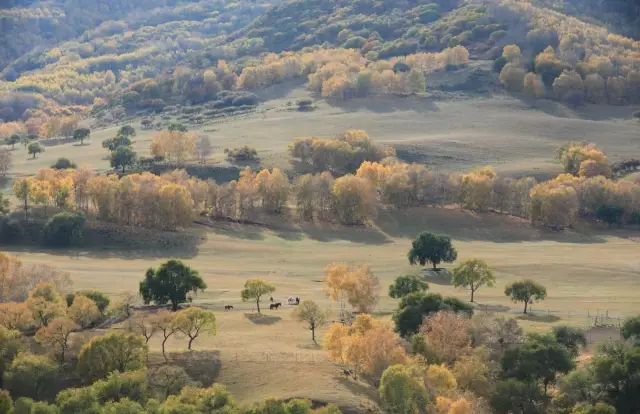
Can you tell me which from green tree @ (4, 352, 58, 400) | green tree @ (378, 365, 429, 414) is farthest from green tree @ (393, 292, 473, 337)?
green tree @ (4, 352, 58, 400)

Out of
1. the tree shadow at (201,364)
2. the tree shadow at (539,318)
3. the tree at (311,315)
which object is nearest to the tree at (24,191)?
the tree at (311,315)

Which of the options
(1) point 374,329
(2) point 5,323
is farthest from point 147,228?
(1) point 374,329

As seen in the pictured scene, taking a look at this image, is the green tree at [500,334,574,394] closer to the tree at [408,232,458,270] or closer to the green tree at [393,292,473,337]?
the green tree at [393,292,473,337]

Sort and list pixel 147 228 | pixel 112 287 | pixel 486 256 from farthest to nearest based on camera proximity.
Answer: pixel 147 228 < pixel 486 256 < pixel 112 287

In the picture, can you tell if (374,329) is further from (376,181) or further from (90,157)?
(90,157)

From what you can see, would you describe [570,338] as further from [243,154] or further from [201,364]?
[243,154]

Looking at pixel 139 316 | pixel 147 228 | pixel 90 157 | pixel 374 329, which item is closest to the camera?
pixel 374 329

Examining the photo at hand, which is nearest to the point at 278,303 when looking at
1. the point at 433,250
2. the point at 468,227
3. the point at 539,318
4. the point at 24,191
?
the point at 539,318
